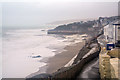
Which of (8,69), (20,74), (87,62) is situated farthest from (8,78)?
(87,62)

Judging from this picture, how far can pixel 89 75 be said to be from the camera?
8930mm

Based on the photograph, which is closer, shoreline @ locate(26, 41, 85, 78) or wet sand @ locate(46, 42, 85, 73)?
shoreline @ locate(26, 41, 85, 78)

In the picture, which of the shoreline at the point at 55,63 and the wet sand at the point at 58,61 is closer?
the shoreline at the point at 55,63

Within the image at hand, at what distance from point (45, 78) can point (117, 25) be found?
533 inches

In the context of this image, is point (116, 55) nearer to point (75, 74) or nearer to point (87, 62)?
point (75, 74)

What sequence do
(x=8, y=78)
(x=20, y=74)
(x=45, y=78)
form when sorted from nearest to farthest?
(x=45, y=78) → (x=8, y=78) → (x=20, y=74)

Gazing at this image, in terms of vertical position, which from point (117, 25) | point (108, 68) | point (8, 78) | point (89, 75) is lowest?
point (8, 78)

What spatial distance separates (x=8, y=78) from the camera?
13500mm

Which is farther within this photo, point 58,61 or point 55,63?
point 58,61

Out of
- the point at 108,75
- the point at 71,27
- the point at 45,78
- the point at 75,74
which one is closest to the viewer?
the point at 45,78

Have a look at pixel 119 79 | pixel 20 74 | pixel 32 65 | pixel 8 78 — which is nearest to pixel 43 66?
pixel 32 65

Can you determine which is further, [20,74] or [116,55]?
[20,74]

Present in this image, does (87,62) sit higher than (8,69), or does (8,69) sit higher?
(87,62)

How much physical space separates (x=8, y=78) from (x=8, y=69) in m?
3.38
